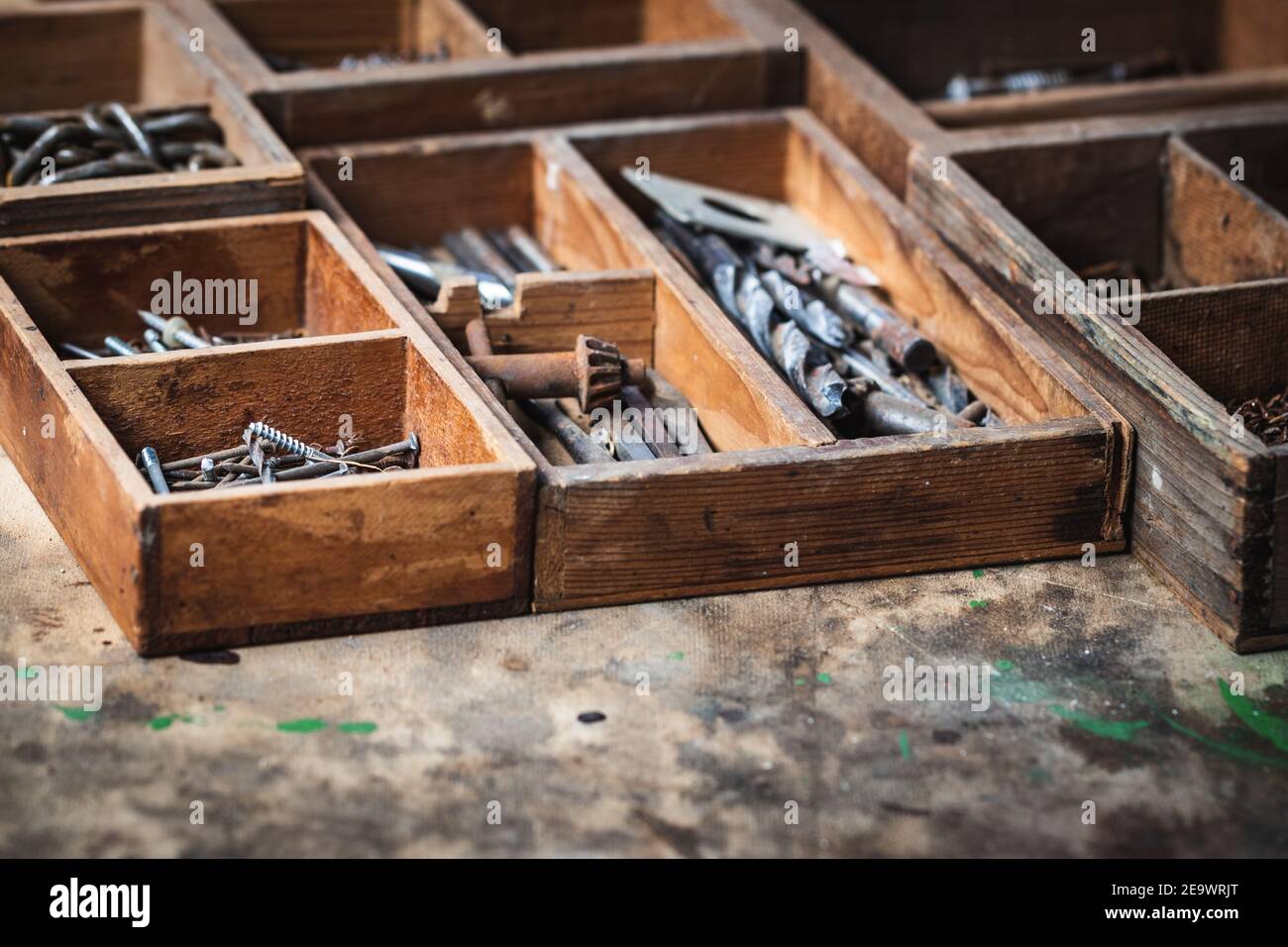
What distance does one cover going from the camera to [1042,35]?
687cm

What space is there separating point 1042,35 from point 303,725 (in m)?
4.33

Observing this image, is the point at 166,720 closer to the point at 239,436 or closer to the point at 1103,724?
the point at 239,436

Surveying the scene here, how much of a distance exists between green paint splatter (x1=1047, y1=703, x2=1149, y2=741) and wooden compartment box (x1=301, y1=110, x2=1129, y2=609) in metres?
0.52

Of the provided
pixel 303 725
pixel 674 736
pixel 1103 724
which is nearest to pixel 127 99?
pixel 303 725

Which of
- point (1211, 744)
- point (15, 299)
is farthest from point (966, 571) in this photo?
point (15, 299)

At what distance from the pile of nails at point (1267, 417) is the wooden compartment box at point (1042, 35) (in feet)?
7.98

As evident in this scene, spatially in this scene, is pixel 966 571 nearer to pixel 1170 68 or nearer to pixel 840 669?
pixel 840 669

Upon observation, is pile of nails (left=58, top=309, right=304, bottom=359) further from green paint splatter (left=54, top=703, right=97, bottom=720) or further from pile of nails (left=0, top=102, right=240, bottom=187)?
green paint splatter (left=54, top=703, right=97, bottom=720)

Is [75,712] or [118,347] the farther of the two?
[118,347]

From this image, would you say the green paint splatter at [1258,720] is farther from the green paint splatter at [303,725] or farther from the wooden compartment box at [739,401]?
the green paint splatter at [303,725]

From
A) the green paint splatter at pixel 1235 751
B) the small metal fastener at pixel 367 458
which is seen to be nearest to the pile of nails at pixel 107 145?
the small metal fastener at pixel 367 458

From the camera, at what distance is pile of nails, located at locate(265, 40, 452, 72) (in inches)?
251

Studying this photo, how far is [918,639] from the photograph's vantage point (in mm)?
3863

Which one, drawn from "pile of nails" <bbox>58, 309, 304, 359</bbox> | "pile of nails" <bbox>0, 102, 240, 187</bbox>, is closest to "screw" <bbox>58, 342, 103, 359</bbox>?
"pile of nails" <bbox>58, 309, 304, 359</bbox>
